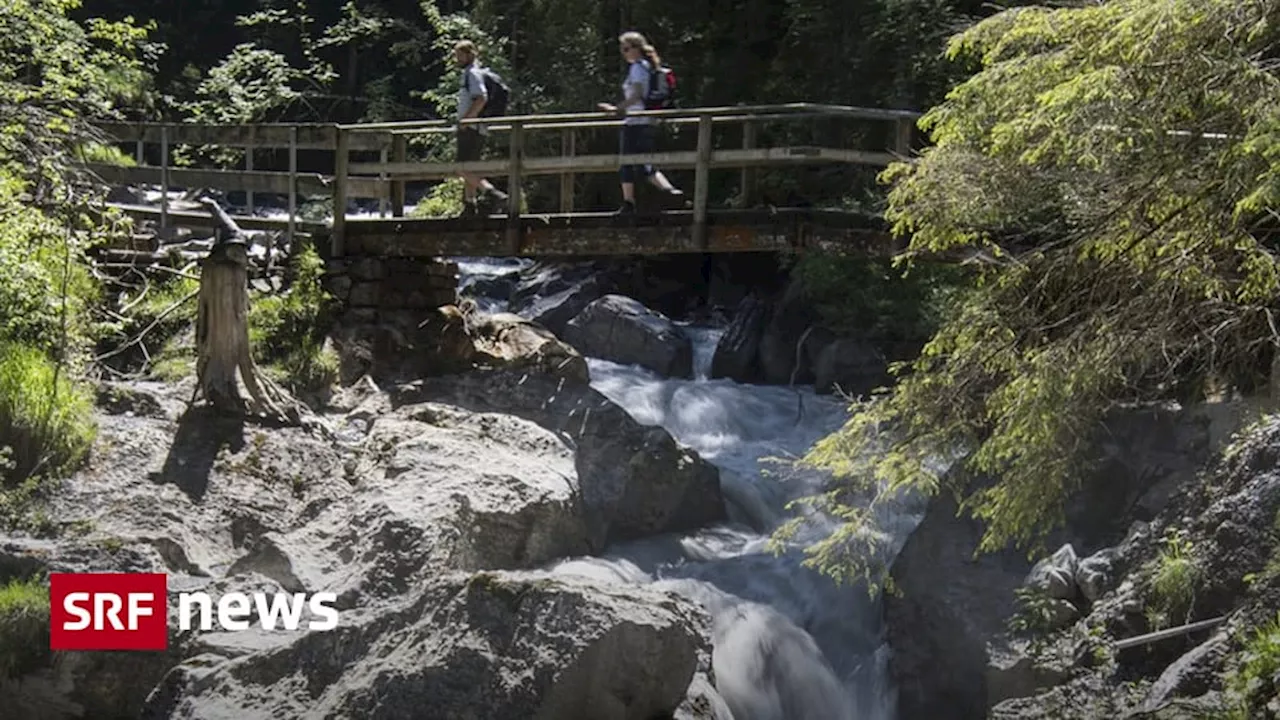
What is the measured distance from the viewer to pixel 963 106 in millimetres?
8922

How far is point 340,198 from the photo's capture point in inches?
547

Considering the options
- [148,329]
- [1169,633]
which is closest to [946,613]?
[1169,633]

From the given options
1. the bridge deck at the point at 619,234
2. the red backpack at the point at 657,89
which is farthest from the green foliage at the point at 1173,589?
the red backpack at the point at 657,89

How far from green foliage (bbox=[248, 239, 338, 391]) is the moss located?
4041 millimetres

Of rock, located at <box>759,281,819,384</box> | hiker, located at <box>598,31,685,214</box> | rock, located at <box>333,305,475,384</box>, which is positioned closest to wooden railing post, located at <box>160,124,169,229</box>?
rock, located at <box>333,305,475,384</box>

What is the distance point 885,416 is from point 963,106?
86.4 inches

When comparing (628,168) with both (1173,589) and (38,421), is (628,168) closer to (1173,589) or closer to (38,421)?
(38,421)

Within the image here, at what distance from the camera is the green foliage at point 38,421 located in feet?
31.5

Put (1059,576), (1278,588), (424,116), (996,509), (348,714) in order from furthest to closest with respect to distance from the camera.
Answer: (424,116) < (1059,576) < (996,509) < (1278,588) < (348,714)

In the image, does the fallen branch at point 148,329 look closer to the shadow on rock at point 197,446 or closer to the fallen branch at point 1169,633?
the shadow on rock at point 197,446

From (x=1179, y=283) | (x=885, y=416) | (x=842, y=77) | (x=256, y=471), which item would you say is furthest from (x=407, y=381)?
(x=842, y=77)

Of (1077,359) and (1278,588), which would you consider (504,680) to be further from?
(1278,588)

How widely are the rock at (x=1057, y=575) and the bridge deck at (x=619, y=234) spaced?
339cm

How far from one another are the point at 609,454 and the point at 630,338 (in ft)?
22.1
